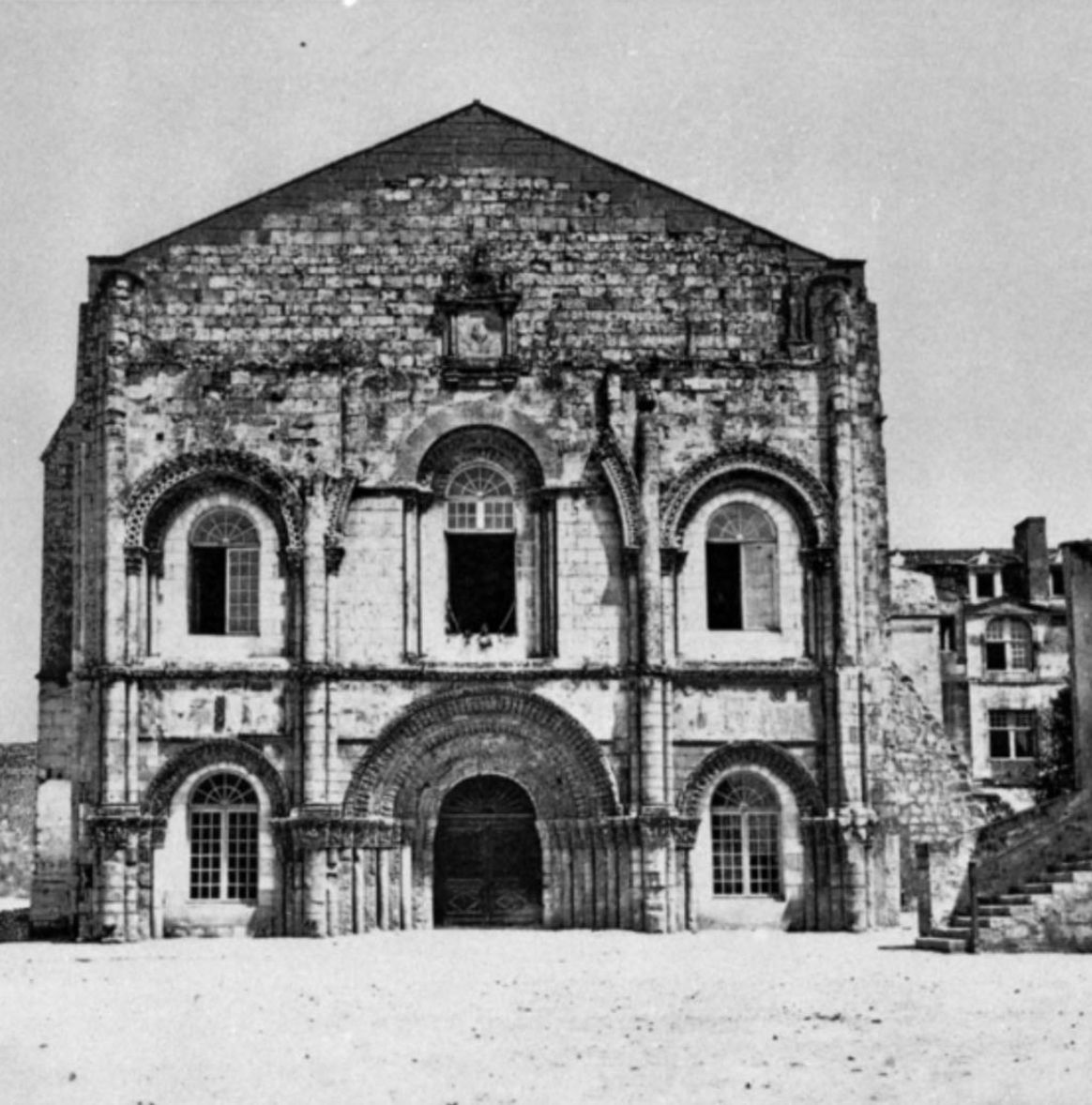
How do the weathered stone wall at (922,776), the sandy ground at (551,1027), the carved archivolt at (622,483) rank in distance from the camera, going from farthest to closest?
the weathered stone wall at (922,776), the carved archivolt at (622,483), the sandy ground at (551,1027)

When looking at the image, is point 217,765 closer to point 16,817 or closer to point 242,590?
point 242,590

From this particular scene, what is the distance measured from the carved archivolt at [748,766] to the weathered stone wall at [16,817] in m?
27.7

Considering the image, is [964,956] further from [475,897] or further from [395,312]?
[395,312]

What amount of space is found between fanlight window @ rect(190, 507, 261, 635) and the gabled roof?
4399 mm

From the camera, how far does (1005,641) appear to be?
60188 millimetres

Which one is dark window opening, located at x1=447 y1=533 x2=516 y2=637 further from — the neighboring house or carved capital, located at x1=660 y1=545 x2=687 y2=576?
the neighboring house

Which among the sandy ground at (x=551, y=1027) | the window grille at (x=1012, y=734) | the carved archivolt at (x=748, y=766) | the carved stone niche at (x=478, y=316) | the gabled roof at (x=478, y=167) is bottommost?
the sandy ground at (x=551, y=1027)

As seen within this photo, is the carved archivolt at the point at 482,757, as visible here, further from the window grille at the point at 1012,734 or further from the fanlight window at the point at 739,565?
the window grille at the point at 1012,734

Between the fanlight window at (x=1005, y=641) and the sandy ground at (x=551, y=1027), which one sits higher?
the fanlight window at (x=1005, y=641)

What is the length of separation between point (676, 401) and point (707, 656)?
3.81m

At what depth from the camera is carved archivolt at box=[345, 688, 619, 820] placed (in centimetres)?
2812

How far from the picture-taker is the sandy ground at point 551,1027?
508 inches

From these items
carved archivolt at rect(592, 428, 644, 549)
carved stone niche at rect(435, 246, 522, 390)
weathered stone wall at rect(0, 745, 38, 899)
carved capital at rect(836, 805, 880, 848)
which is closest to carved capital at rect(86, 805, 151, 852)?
carved stone niche at rect(435, 246, 522, 390)

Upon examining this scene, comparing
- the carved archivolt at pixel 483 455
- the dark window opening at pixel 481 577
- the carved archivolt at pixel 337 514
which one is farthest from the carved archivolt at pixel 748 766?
the carved archivolt at pixel 337 514
